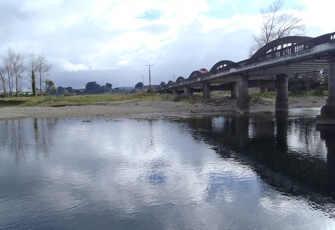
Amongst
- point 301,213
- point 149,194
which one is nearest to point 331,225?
point 301,213

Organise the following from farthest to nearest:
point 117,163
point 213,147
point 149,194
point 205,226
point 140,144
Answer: point 140,144 → point 213,147 → point 117,163 → point 149,194 → point 205,226

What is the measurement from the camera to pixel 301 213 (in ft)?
34.6

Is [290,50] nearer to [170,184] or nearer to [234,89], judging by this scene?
[170,184]

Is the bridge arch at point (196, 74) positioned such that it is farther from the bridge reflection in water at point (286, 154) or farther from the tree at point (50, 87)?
the tree at point (50, 87)

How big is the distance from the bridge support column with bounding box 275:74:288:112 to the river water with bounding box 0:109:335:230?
34611mm

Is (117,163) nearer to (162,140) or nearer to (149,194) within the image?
(149,194)

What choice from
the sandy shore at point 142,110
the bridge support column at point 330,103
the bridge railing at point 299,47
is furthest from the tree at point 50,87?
the bridge support column at point 330,103

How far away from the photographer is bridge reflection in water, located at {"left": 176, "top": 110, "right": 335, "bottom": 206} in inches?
533

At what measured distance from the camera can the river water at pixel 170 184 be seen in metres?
10.2

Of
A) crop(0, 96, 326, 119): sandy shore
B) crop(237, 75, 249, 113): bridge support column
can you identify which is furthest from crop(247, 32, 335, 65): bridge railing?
crop(0, 96, 326, 119): sandy shore

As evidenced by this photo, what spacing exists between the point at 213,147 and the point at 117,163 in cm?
761

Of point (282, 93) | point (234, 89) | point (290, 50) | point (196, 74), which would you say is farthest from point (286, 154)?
point (196, 74)

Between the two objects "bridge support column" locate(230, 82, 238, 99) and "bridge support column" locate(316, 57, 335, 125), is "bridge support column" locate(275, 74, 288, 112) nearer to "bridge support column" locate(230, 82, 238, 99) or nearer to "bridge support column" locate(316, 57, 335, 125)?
"bridge support column" locate(230, 82, 238, 99)

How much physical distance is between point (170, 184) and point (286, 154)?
31.1ft
